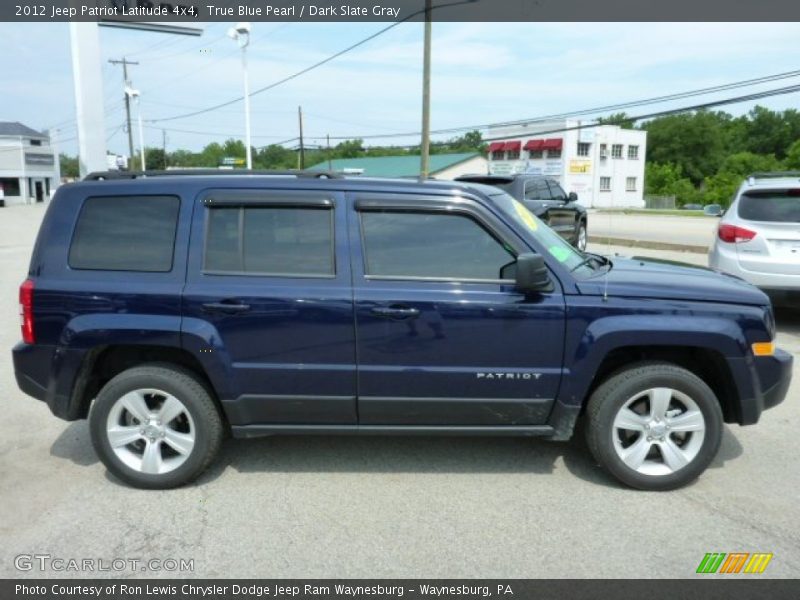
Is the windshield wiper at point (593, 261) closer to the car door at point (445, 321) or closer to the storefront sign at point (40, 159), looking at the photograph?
the car door at point (445, 321)

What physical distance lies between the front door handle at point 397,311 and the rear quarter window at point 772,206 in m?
5.41

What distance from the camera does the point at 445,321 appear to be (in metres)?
3.53

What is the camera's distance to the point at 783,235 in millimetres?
6805

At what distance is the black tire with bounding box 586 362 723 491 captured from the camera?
3578mm

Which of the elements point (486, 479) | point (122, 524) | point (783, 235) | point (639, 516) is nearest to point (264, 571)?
point (122, 524)

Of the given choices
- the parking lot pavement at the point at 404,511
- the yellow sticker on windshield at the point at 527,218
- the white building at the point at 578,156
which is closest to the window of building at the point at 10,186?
the white building at the point at 578,156

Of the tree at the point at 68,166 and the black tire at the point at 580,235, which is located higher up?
the tree at the point at 68,166

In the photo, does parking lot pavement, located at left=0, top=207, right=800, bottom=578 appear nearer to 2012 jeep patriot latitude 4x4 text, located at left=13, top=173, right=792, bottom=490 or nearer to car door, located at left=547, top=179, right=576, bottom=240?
2012 jeep patriot latitude 4x4 text, located at left=13, top=173, right=792, bottom=490

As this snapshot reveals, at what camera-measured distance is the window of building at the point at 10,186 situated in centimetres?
7519

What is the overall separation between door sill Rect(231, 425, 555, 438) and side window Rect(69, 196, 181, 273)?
116 cm

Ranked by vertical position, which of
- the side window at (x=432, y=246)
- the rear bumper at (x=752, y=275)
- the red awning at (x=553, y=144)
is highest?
the red awning at (x=553, y=144)
